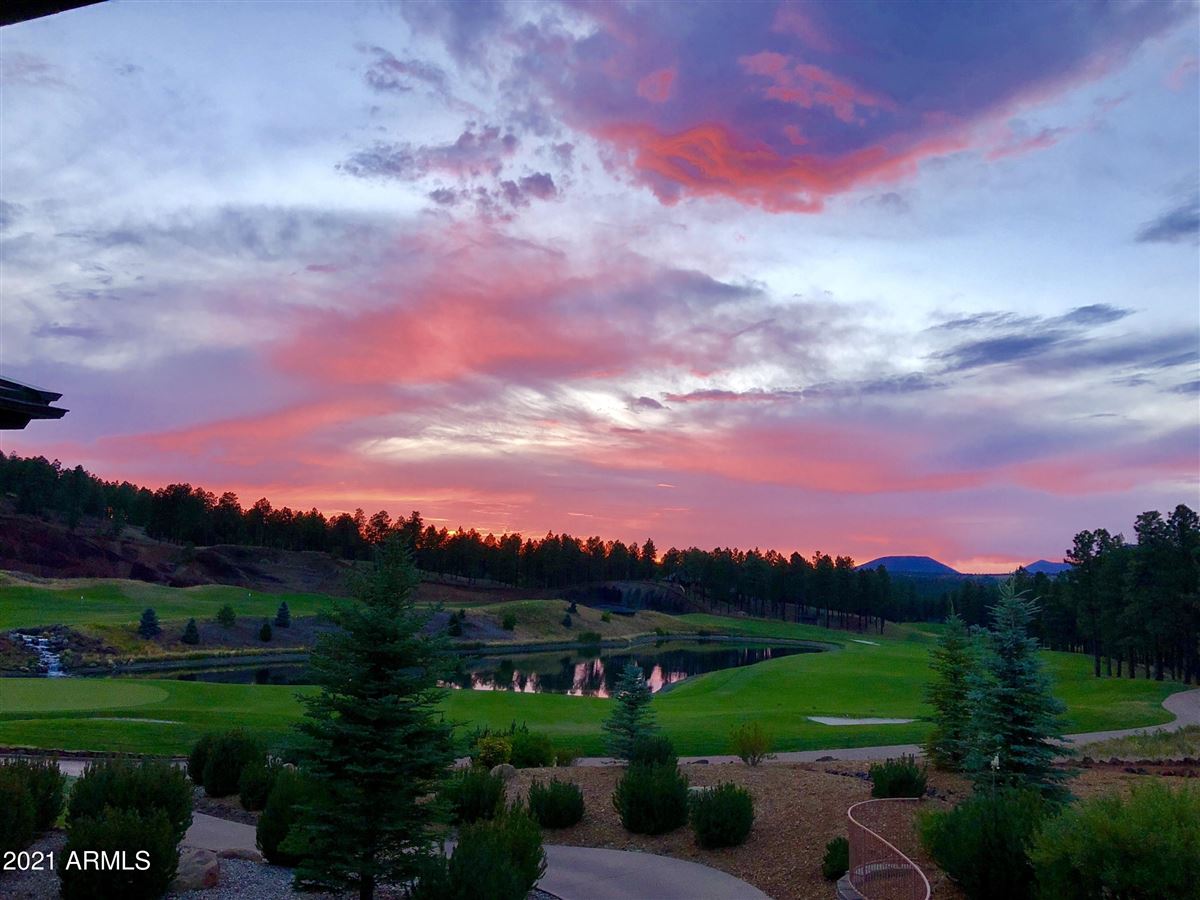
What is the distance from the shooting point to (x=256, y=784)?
15.0m

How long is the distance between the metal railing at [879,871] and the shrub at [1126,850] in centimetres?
208

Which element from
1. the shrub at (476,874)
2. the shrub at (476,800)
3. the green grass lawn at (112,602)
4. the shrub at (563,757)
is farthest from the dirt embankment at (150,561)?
the shrub at (476,874)

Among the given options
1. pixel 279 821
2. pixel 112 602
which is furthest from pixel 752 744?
pixel 112 602

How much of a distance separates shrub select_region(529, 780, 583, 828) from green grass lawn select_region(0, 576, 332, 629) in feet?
201

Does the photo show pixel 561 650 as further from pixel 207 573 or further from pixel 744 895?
pixel 744 895

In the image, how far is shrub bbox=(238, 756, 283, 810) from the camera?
15.0m

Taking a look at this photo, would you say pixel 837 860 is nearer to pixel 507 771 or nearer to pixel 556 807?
pixel 556 807

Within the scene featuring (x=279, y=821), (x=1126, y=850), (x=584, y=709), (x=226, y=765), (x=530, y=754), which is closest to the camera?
(x=1126, y=850)

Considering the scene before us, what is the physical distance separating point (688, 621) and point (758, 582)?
32.3 m

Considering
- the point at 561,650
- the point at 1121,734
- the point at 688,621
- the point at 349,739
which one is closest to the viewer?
the point at 349,739

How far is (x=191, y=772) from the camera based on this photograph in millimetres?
16703

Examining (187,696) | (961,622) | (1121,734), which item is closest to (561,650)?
(187,696)

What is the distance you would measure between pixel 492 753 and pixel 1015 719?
37.4 feet

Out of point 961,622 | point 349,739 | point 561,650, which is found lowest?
point 561,650
